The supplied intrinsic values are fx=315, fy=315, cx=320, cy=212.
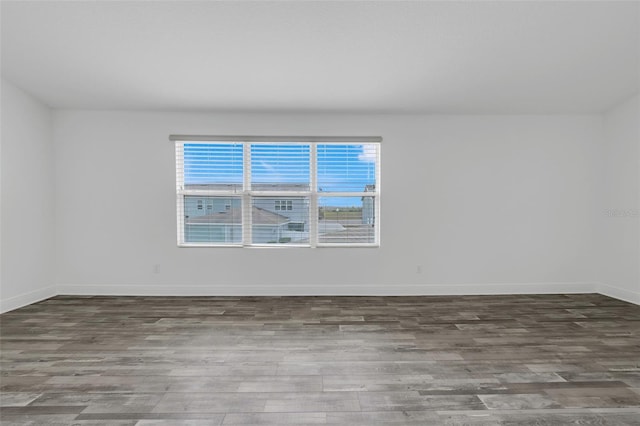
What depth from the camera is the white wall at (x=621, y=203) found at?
3945 mm

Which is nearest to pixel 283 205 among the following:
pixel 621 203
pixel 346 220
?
pixel 346 220

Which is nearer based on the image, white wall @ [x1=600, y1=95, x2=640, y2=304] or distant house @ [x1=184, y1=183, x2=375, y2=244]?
white wall @ [x1=600, y1=95, x2=640, y2=304]

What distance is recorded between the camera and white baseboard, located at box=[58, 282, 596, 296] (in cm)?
425

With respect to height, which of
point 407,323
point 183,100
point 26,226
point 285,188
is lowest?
point 407,323

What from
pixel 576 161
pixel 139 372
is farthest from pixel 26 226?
pixel 576 161

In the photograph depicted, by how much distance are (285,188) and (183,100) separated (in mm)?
1670

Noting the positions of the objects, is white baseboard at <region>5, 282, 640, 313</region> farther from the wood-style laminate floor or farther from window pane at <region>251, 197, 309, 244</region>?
window pane at <region>251, 197, 309, 244</region>

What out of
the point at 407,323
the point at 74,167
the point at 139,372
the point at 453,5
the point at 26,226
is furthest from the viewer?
the point at 74,167

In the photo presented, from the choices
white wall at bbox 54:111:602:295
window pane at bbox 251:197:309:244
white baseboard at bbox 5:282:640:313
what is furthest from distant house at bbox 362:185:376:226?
white baseboard at bbox 5:282:640:313

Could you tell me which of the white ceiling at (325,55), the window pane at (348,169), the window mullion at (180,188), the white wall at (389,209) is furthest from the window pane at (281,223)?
the white ceiling at (325,55)

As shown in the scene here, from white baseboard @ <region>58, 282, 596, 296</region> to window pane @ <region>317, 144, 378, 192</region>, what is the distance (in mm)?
1368

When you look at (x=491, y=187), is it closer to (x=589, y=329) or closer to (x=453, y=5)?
(x=589, y=329)

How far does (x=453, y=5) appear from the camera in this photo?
252 cm

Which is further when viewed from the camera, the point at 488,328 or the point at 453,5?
the point at 488,328
